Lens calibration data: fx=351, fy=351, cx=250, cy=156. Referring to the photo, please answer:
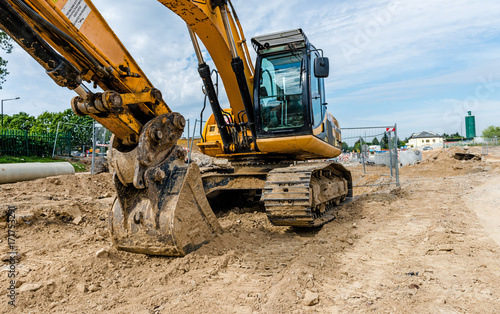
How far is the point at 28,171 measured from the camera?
9875 mm

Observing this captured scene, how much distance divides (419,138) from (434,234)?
250ft

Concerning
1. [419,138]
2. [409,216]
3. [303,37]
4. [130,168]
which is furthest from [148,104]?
[419,138]

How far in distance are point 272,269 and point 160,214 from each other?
4.05 ft

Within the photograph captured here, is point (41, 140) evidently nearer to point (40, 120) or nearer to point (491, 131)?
point (40, 120)

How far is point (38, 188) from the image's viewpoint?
868cm

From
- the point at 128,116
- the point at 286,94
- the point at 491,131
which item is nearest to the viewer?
the point at 128,116

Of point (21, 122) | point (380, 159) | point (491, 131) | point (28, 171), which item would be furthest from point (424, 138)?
point (28, 171)

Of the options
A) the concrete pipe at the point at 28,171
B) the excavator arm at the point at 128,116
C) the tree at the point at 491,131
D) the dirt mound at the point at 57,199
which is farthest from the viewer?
the tree at the point at 491,131

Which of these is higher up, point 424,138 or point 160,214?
point 424,138

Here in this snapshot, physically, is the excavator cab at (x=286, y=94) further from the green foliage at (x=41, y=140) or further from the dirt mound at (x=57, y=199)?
the green foliage at (x=41, y=140)

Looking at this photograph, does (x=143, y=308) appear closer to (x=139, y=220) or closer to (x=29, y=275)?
(x=139, y=220)

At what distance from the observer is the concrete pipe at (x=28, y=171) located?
30.5 ft

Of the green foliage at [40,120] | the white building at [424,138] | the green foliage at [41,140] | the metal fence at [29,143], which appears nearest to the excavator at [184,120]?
the green foliage at [41,140]

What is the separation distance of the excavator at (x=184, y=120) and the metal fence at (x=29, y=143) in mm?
15425
